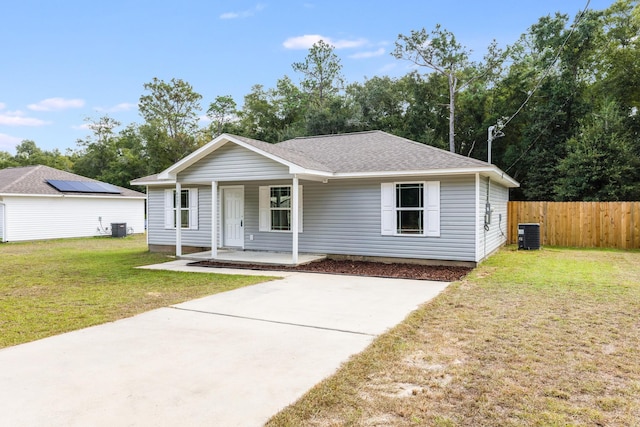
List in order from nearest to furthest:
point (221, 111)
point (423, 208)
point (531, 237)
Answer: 1. point (423, 208)
2. point (531, 237)
3. point (221, 111)

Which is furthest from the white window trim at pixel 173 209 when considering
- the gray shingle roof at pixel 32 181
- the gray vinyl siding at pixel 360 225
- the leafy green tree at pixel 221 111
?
the leafy green tree at pixel 221 111

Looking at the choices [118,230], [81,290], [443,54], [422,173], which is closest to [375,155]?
[422,173]

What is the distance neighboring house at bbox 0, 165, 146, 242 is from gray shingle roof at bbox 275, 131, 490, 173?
41.1ft

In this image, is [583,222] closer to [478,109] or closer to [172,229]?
[478,109]

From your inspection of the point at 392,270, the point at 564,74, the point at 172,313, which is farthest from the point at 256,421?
the point at 564,74

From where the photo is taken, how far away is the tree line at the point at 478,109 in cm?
1878

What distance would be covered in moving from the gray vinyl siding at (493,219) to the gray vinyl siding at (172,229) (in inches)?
325

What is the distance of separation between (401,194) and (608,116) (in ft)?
45.4

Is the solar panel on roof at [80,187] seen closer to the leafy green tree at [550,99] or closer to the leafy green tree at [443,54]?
the leafy green tree at [443,54]

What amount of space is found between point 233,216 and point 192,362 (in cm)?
925

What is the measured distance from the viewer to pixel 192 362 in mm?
3900

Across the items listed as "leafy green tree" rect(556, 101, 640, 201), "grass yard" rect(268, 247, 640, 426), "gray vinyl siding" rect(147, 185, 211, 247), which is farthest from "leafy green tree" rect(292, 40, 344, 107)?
"grass yard" rect(268, 247, 640, 426)

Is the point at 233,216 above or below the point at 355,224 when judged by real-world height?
above

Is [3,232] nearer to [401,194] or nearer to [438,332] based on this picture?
[401,194]
